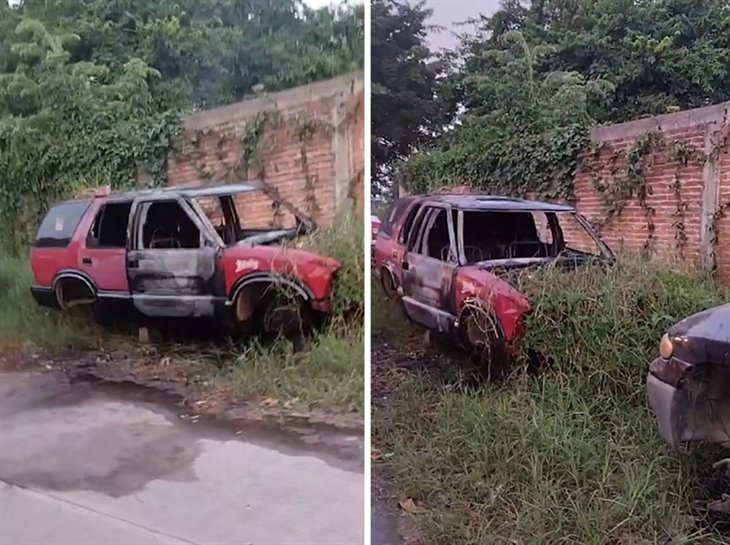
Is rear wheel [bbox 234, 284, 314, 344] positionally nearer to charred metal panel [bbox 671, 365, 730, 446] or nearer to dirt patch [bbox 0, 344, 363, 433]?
dirt patch [bbox 0, 344, 363, 433]

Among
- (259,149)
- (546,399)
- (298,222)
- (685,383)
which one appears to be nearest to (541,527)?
(546,399)

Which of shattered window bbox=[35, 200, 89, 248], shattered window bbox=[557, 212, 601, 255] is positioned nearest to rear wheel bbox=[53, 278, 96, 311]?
shattered window bbox=[35, 200, 89, 248]

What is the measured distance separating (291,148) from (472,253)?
58 centimetres

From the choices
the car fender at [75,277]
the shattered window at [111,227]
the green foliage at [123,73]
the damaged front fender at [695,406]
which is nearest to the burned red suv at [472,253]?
the damaged front fender at [695,406]

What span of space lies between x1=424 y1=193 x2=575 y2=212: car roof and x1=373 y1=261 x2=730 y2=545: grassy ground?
0.58ft

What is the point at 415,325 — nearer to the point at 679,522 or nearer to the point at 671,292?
the point at 671,292

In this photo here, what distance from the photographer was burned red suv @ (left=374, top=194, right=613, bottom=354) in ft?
6.66

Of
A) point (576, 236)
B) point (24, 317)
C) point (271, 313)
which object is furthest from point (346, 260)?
point (24, 317)

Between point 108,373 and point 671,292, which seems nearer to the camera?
point 671,292

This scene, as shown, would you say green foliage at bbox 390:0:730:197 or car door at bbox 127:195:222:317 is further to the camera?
car door at bbox 127:195:222:317

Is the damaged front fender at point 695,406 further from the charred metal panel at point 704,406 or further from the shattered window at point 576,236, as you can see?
the shattered window at point 576,236

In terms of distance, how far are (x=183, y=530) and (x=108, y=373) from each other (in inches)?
21.3

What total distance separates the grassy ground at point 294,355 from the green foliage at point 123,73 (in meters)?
0.44

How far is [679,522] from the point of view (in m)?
1.91
